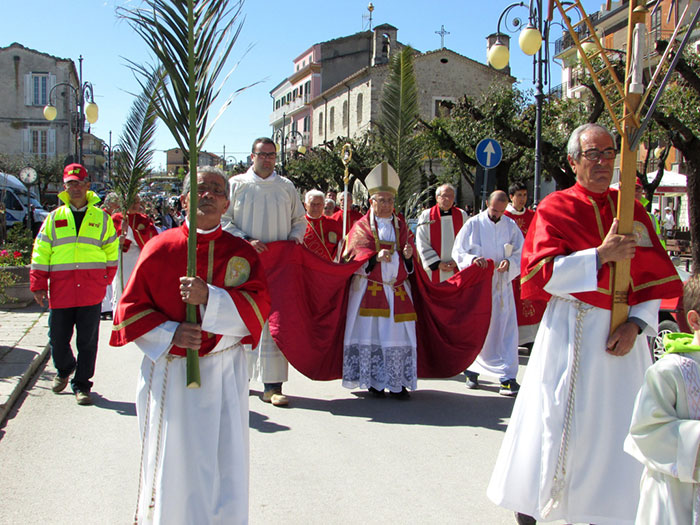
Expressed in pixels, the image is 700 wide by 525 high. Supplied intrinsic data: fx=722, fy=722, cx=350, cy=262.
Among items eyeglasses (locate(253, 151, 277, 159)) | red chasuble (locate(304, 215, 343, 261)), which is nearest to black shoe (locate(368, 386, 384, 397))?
eyeglasses (locate(253, 151, 277, 159))

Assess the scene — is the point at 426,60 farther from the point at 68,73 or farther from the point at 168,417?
the point at 168,417

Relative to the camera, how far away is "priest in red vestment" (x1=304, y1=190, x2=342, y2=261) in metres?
9.91

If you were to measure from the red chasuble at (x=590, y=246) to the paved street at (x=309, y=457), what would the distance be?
143cm

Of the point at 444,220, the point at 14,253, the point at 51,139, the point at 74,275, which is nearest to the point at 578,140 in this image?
the point at 74,275

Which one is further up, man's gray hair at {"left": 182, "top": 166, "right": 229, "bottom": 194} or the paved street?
man's gray hair at {"left": 182, "top": 166, "right": 229, "bottom": 194}

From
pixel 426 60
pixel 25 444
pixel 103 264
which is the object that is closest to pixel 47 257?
pixel 103 264

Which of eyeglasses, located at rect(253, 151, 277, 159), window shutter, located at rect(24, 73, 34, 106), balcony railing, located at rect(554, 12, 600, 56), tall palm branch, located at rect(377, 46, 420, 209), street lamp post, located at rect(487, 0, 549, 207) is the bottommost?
eyeglasses, located at rect(253, 151, 277, 159)

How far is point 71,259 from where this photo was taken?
6520 mm

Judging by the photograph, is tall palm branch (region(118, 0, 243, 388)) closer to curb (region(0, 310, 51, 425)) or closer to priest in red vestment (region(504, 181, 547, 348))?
curb (region(0, 310, 51, 425))

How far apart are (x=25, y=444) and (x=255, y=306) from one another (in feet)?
9.78

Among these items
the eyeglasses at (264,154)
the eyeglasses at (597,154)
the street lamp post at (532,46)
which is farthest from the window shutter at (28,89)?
the eyeglasses at (597,154)

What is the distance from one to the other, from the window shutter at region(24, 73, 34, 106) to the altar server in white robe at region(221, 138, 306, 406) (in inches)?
2199

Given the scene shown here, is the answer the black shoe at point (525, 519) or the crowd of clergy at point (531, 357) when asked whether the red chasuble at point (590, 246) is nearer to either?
the crowd of clergy at point (531, 357)

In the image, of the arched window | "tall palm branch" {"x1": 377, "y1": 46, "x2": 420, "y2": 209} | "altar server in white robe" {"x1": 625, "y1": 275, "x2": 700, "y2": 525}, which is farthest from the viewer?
the arched window
